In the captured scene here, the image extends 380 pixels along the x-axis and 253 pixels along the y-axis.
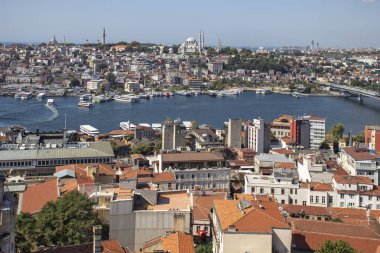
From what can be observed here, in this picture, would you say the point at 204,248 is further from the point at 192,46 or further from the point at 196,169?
the point at 192,46

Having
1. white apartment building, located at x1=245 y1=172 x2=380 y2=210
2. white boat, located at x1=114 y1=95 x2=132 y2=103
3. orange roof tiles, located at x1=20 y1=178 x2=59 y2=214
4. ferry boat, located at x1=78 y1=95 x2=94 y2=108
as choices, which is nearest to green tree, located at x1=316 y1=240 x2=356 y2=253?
orange roof tiles, located at x1=20 y1=178 x2=59 y2=214

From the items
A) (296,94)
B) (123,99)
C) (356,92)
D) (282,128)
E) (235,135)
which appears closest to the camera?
(235,135)

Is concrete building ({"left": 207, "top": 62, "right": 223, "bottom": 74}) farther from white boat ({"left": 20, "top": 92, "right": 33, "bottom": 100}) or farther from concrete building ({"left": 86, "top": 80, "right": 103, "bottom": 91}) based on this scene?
white boat ({"left": 20, "top": 92, "right": 33, "bottom": 100})

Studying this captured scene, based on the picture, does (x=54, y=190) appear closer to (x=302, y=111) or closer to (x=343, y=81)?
(x=302, y=111)

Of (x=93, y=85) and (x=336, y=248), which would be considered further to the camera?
(x=93, y=85)

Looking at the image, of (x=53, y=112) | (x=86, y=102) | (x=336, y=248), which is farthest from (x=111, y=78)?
(x=336, y=248)

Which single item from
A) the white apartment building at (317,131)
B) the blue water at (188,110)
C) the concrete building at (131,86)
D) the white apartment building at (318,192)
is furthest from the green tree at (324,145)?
the concrete building at (131,86)
